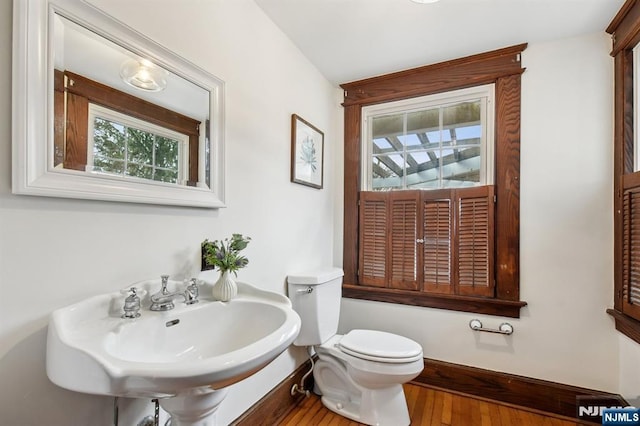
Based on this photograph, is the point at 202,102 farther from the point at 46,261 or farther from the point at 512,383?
the point at 512,383

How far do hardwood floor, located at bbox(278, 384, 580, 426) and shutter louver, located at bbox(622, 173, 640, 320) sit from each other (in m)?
0.77

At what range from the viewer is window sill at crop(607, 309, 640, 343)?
147 centimetres

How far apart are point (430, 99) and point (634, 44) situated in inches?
40.5

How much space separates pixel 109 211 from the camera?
3.01 ft

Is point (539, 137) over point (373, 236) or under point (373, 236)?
over

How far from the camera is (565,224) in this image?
177 centimetres

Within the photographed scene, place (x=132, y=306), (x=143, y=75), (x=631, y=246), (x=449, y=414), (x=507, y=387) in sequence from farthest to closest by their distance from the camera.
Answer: (x=507, y=387)
(x=449, y=414)
(x=631, y=246)
(x=143, y=75)
(x=132, y=306)

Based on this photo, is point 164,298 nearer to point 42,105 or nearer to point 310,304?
point 42,105

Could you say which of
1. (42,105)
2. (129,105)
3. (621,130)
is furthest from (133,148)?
(621,130)

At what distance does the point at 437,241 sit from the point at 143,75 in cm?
186

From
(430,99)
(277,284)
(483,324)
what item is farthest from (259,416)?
(430,99)

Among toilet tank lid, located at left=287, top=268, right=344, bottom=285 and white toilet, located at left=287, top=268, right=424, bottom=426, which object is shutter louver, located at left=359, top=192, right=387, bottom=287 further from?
toilet tank lid, located at left=287, top=268, right=344, bottom=285

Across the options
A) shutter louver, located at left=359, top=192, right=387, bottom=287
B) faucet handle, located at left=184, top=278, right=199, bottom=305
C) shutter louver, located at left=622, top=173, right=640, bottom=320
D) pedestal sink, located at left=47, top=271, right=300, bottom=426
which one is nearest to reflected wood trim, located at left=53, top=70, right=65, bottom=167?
pedestal sink, located at left=47, top=271, right=300, bottom=426

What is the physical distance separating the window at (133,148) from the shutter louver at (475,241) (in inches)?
67.2
